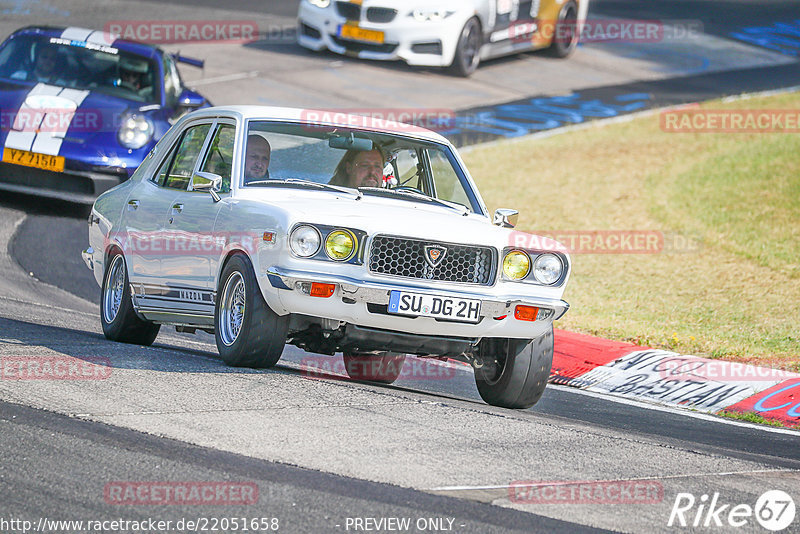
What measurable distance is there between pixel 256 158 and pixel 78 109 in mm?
5573

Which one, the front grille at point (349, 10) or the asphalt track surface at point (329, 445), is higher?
the front grille at point (349, 10)

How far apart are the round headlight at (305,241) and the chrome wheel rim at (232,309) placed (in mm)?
472

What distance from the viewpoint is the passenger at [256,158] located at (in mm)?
7367

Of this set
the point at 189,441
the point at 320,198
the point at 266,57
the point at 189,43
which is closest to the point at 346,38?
the point at 266,57

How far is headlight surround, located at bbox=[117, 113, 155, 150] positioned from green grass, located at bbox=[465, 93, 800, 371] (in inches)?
172

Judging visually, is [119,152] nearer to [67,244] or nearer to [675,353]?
[67,244]

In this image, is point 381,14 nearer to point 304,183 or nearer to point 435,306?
point 304,183

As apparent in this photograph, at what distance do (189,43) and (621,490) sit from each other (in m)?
19.1

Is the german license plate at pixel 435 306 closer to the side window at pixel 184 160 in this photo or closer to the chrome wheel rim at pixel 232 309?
the chrome wheel rim at pixel 232 309

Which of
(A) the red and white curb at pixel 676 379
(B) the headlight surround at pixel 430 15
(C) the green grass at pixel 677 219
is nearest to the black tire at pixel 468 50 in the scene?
(B) the headlight surround at pixel 430 15
